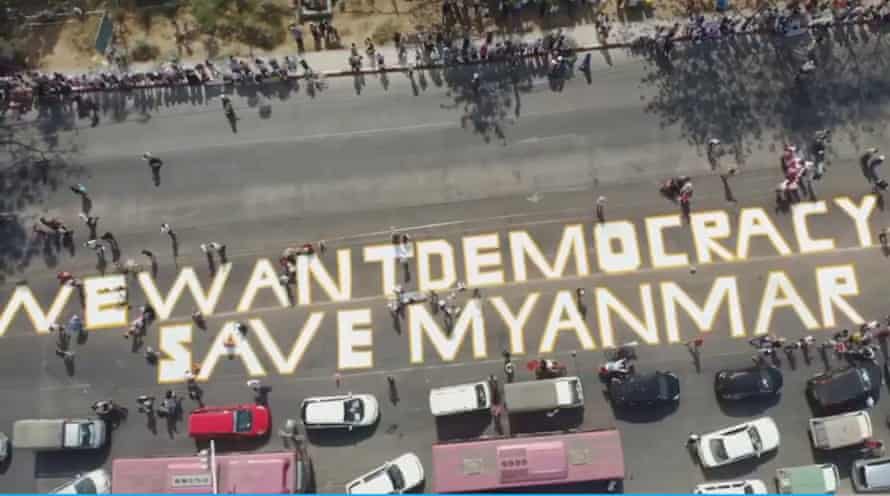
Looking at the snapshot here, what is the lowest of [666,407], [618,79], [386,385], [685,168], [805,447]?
[805,447]

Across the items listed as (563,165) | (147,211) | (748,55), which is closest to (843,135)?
(748,55)

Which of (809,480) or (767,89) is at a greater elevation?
(767,89)

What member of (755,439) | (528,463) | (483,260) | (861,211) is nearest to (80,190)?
(483,260)

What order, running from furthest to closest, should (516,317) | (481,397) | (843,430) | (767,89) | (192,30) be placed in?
(192,30) < (767,89) < (516,317) < (481,397) < (843,430)

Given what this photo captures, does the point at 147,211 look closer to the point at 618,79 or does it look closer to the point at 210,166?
the point at 210,166

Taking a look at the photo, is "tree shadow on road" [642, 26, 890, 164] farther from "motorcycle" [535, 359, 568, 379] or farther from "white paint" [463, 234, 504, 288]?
"motorcycle" [535, 359, 568, 379]

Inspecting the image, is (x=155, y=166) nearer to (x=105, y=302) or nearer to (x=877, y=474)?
(x=105, y=302)
